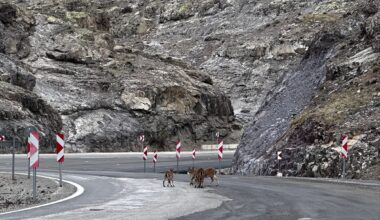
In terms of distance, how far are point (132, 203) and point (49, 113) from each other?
146 feet

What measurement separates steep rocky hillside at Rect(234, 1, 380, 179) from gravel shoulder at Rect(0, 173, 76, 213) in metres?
10.7

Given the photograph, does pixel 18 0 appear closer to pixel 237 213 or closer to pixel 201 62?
pixel 201 62

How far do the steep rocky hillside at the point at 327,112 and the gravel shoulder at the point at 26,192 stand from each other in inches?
421

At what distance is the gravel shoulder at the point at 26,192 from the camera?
1465 cm

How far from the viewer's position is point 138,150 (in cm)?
6103

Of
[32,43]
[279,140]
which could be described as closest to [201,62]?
[32,43]

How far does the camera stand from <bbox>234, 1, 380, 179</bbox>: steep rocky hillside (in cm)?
2298

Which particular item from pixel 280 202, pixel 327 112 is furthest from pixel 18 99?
pixel 280 202

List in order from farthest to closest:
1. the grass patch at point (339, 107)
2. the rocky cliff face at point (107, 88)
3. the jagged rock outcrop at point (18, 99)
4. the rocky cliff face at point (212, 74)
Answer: the rocky cliff face at point (107, 88), the jagged rock outcrop at point (18, 99), the rocky cliff face at point (212, 74), the grass patch at point (339, 107)

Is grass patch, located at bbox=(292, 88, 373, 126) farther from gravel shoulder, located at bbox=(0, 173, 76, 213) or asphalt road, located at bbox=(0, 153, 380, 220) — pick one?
gravel shoulder, located at bbox=(0, 173, 76, 213)

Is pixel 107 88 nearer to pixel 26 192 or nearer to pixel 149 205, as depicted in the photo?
pixel 26 192

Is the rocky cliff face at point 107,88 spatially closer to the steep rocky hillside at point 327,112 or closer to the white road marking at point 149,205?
the steep rocky hillside at point 327,112

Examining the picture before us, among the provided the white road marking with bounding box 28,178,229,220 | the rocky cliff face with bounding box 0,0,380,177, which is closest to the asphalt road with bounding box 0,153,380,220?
the white road marking with bounding box 28,178,229,220

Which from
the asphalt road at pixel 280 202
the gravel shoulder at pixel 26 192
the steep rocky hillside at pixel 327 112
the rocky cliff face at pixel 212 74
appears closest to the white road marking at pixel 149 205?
the asphalt road at pixel 280 202
